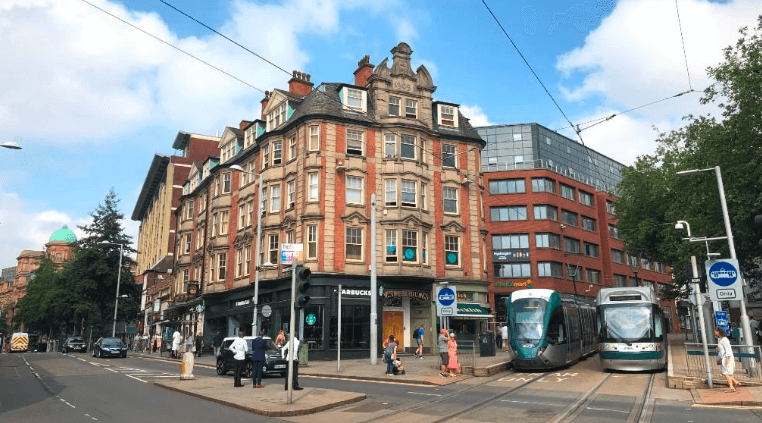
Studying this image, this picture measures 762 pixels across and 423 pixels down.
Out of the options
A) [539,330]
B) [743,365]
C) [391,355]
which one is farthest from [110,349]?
[743,365]

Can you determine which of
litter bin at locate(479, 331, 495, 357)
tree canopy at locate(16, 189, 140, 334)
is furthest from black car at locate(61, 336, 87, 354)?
litter bin at locate(479, 331, 495, 357)

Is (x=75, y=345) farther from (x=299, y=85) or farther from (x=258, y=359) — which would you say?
(x=258, y=359)

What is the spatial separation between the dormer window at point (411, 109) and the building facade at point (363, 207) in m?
0.07

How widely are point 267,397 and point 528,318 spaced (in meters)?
10.9

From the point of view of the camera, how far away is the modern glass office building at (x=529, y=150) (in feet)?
213

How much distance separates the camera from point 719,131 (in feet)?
94.0

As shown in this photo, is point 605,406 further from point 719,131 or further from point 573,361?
point 719,131

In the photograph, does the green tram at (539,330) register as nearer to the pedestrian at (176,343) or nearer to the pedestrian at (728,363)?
the pedestrian at (728,363)

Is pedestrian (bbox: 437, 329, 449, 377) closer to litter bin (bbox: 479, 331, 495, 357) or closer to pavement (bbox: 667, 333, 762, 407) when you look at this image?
pavement (bbox: 667, 333, 762, 407)

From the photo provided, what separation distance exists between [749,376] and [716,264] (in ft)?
12.1

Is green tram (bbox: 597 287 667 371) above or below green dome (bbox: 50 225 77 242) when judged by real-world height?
below

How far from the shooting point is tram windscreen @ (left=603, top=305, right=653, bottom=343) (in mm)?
20016

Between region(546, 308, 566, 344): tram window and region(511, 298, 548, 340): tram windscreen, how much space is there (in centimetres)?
36

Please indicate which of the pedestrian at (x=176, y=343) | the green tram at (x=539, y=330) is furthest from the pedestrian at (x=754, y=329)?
the pedestrian at (x=176, y=343)
